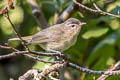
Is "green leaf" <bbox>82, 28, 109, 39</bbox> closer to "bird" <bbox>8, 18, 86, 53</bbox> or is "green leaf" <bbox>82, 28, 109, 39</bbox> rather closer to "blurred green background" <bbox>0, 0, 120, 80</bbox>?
"blurred green background" <bbox>0, 0, 120, 80</bbox>

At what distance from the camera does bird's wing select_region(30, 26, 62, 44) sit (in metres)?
3.66

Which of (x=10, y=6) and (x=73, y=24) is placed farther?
(x=73, y=24)

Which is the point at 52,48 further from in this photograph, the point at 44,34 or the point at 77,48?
the point at 77,48

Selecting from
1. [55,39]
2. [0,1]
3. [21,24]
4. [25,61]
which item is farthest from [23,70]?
[55,39]

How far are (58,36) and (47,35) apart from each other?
0.44 feet

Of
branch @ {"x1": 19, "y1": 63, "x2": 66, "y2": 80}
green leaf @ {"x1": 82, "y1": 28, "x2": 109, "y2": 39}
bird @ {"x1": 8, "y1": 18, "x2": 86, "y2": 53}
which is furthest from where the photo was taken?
green leaf @ {"x1": 82, "y1": 28, "x2": 109, "y2": 39}

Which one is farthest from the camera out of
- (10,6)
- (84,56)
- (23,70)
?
(23,70)

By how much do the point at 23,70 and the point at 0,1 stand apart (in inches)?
53.8

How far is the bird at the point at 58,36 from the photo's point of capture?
12.0 feet

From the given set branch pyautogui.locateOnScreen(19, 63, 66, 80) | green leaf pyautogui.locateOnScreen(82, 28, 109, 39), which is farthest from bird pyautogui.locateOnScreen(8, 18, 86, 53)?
branch pyautogui.locateOnScreen(19, 63, 66, 80)

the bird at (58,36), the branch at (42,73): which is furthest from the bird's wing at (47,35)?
the branch at (42,73)

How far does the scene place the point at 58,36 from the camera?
3883 mm

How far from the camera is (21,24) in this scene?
4.91 m

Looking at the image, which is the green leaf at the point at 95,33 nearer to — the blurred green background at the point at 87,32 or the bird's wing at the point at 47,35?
the blurred green background at the point at 87,32
